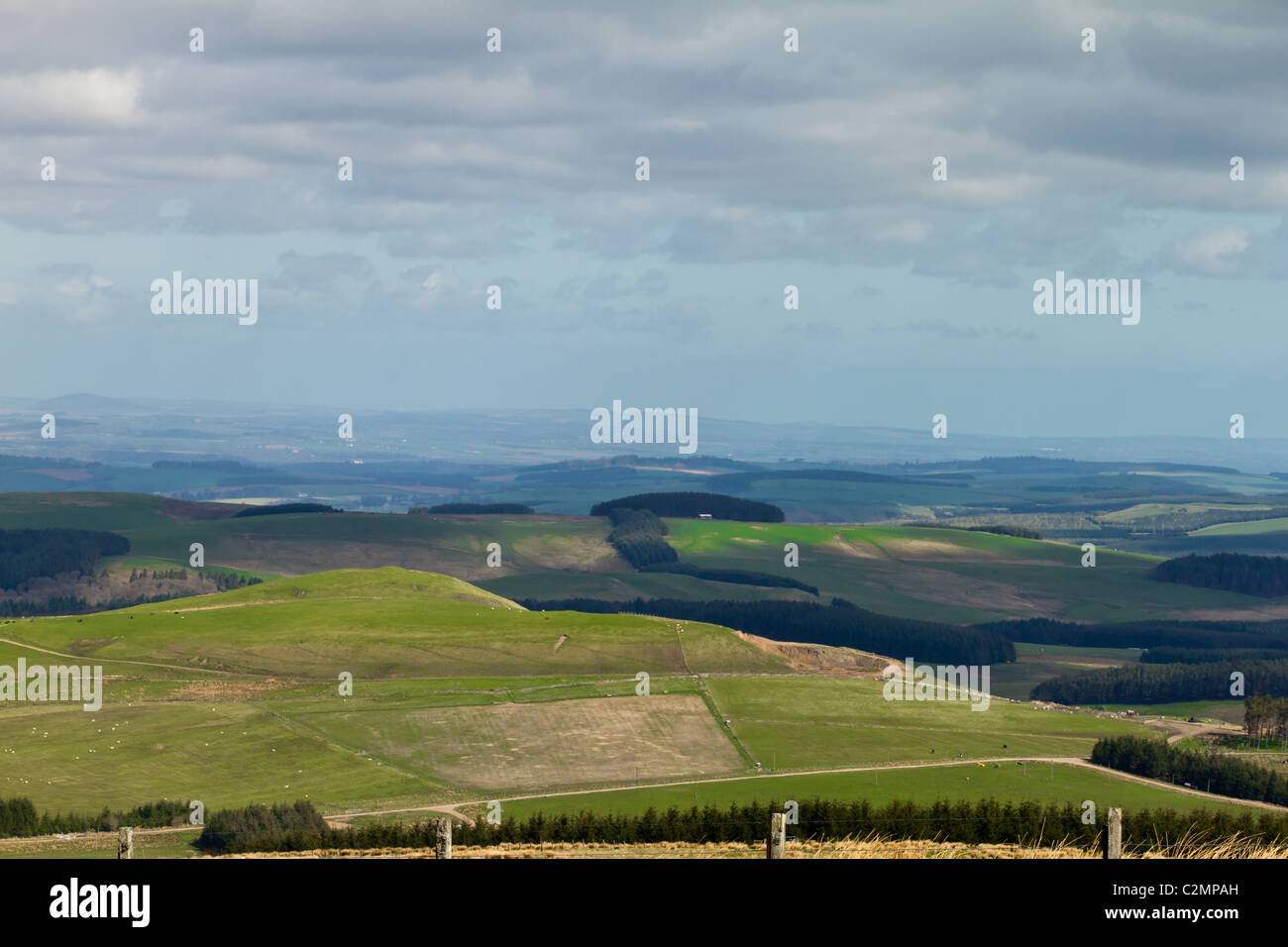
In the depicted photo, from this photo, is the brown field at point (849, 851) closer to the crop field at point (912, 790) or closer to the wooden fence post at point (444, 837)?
the wooden fence post at point (444, 837)

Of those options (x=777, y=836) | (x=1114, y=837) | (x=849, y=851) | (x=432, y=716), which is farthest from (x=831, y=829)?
(x=432, y=716)

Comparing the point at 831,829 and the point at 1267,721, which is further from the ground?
the point at 831,829

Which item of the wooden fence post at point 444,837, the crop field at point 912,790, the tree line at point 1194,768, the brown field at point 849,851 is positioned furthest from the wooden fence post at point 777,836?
the tree line at point 1194,768

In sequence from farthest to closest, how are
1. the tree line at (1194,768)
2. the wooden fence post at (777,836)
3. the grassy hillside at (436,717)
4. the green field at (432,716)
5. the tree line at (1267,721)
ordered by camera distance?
the tree line at (1267,721) → the tree line at (1194,768) → the green field at (432,716) → the grassy hillside at (436,717) → the wooden fence post at (777,836)

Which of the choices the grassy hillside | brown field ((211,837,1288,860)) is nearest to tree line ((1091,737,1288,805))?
the grassy hillside

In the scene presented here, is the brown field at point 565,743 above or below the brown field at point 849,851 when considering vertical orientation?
below

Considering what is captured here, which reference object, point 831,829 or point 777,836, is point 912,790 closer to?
point 831,829

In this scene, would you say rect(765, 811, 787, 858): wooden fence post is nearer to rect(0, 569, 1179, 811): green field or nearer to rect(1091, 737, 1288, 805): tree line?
rect(0, 569, 1179, 811): green field

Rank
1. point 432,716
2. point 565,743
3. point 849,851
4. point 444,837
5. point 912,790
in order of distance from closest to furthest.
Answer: point 444,837, point 849,851, point 912,790, point 565,743, point 432,716
